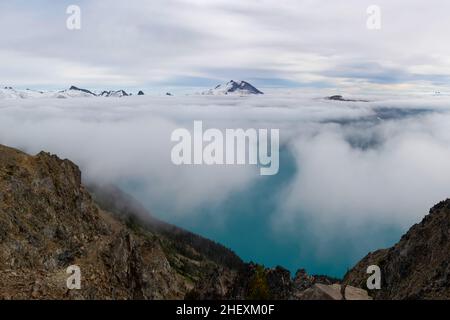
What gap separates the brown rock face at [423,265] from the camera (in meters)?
34.6

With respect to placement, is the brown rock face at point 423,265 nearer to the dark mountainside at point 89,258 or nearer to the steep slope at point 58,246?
the dark mountainside at point 89,258

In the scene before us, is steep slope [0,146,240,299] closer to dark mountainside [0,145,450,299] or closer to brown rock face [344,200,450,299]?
dark mountainside [0,145,450,299]

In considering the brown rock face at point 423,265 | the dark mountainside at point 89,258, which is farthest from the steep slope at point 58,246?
the brown rock face at point 423,265

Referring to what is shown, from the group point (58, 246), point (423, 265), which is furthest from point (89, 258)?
point (423, 265)

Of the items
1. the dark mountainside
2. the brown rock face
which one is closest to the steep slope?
the dark mountainside

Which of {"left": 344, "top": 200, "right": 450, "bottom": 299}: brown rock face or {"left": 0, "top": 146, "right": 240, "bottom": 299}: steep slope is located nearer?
{"left": 344, "top": 200, "right": 450, "bottom": 299}: brown rock face

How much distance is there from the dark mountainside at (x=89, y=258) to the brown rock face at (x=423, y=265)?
0.50 ft

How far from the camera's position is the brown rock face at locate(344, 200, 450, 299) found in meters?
34.6

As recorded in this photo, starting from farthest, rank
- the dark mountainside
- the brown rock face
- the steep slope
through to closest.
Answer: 1. the steep slope
2. the dark mountainside
3. the brown rock face

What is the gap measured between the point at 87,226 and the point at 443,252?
2443 inches

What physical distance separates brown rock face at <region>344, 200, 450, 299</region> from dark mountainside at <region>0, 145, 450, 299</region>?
0.15 metres

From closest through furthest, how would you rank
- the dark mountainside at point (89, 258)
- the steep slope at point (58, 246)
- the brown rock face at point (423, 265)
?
the brown rock face at point (423, 265) → the dark mountainside at point (89, 258) → the steep slope at point (58, 246)
